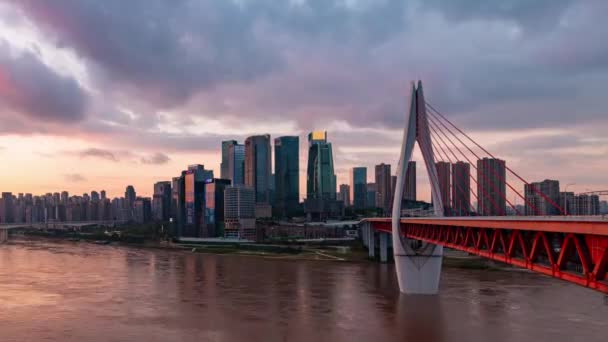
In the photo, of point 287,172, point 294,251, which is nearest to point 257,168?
point 287,172

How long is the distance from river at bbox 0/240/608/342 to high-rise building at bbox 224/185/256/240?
166ft

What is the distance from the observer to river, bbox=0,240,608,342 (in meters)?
27.4

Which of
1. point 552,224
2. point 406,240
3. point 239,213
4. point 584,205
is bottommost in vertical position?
point 239,213

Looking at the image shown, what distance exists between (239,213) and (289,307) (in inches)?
3033

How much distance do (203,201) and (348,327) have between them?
322 ft

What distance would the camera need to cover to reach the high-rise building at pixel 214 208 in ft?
384

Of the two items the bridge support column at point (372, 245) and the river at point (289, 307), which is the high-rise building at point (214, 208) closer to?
the bridge support column at point (372, 245)

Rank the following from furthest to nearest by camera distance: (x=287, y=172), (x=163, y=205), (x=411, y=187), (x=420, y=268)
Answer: (x=287, y=172)
(x=163, y=205)
(x=411, y=187)
(x=420, y=268)

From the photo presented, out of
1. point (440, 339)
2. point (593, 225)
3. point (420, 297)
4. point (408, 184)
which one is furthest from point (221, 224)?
point (593, 225)

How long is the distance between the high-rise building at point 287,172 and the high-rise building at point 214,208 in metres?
60.5

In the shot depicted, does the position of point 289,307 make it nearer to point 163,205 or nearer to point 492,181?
point 492,181

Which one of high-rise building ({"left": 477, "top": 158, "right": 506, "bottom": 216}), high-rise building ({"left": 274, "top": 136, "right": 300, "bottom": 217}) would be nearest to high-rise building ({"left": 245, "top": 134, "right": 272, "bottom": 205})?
high-rise building ({"left": 274, "top": 136, "right": 300, "bottom": 217})

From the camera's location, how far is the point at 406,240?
3975 cm

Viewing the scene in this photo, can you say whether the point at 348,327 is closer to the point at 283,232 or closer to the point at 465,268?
the point at 465,268
